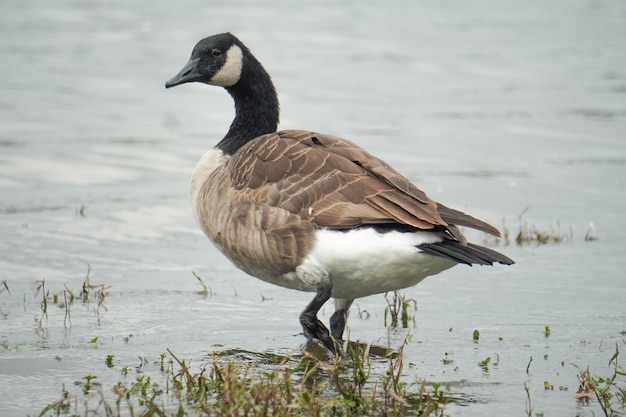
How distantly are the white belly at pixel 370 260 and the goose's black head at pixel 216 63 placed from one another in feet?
6.80

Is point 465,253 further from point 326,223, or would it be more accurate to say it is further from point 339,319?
point 339,319

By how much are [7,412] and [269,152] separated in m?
2.06

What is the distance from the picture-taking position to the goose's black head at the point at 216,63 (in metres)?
7.06

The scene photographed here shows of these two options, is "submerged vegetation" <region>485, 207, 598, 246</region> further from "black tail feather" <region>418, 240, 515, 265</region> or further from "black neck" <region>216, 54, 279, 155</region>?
"black tail feather" <region>418, 240, 515, 265</region>

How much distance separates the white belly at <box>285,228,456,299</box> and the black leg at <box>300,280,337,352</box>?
2.6 inches

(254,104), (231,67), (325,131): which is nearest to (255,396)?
(254,104)

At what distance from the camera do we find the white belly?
5117 millimetres

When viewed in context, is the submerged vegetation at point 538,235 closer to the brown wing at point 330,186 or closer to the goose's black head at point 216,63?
the goose's black head at point 216,63

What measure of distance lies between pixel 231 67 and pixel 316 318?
2.25 metres

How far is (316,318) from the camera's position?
18.1ft

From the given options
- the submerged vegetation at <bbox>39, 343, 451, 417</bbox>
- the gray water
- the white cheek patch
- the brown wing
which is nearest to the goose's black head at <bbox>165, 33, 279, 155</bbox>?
the white cheek patch

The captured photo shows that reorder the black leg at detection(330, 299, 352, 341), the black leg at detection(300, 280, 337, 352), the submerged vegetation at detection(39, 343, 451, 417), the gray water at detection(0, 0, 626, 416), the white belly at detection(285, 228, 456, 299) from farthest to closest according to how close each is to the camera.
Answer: the black leg at detection(330, 299, 352, 341) → the gray water at detection(0, 0, 626, 416) → the black leg at detection(300, 280, 337, 352) → the white belly at detection(285, 228, 456, 299) → the submerged vegetation at detection(39, 343, 451, 417)

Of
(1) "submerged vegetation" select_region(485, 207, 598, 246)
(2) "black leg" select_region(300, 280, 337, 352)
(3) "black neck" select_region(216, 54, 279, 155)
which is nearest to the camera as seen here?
(2) "black leg" select_region(300, 280, 337, 352)

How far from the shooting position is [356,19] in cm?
2142
